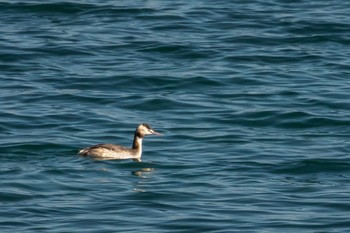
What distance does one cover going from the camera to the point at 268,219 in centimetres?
1897

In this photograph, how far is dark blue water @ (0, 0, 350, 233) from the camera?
1956 cm

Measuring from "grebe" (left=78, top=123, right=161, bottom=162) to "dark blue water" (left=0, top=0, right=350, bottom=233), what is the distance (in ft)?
0.53

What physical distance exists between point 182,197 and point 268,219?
189 cm

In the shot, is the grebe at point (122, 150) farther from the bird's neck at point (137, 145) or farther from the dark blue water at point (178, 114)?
the dark blue water at point (178, 114)

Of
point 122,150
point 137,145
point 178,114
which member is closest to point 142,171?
point 122,150

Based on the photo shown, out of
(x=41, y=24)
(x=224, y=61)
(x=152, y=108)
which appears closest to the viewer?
(x=152, y=108)

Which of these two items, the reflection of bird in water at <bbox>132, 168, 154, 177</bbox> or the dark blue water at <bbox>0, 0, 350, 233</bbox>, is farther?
the reflection of bird in water at <bbox>132, 168, 154, 177</bbox>

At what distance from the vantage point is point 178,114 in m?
26.8

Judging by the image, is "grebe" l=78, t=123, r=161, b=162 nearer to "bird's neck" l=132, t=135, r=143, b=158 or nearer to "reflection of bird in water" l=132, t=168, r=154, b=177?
"bird's neck" l=132, t=135, r=143, b=158

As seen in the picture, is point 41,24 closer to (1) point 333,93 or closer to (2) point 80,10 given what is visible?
(2) point 80,10

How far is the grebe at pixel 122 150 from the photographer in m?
22.9

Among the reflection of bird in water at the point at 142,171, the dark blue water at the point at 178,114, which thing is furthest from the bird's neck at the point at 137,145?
the reflection of bird in water at the point at 142,171

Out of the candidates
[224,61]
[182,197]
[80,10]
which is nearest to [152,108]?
[224,61]

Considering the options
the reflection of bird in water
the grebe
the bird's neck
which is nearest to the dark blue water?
the reflection of bird in water
